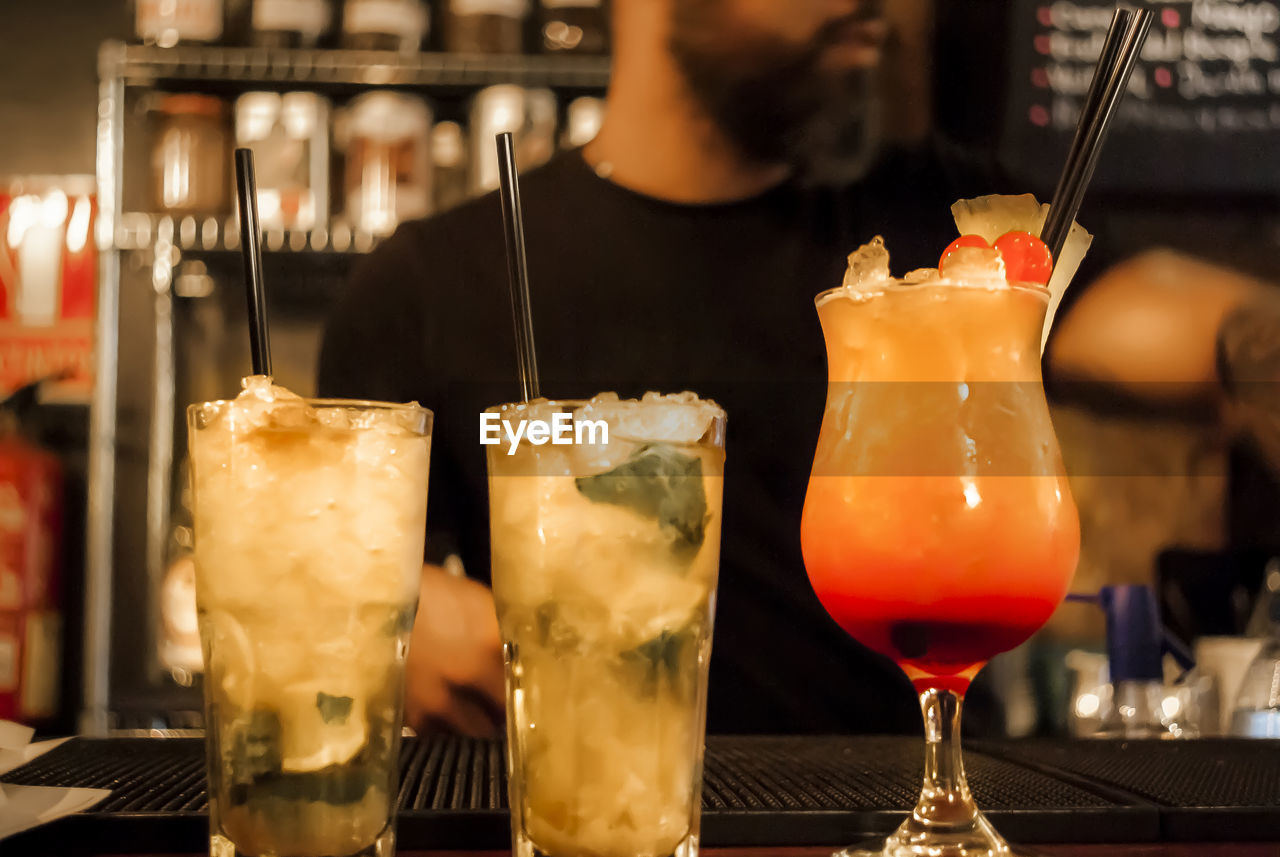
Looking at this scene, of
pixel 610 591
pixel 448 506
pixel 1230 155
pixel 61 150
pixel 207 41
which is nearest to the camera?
pixel 610 591

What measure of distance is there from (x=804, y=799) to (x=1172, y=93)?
2239mm

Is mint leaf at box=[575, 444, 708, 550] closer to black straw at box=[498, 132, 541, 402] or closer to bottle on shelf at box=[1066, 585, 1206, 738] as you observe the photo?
black straw at box=[498, 132, 541, 402]

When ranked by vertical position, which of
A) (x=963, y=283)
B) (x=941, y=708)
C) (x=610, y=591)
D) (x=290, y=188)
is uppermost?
(x=290, y=188)

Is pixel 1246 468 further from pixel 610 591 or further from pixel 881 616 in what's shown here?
pixel 610 591

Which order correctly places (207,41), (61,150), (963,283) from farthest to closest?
(61,150), (207,41), (963,283)

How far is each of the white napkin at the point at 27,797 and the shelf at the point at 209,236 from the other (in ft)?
4.87

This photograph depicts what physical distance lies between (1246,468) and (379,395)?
194 cm

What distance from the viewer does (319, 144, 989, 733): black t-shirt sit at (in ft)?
7.25

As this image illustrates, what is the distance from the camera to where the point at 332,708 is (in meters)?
0.77

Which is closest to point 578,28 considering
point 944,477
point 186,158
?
point 186,158

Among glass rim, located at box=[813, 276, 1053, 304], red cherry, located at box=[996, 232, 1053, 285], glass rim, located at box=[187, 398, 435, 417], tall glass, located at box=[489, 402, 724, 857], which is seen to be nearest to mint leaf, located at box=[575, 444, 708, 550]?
tall glass, located at box=[489, 402, 724, 857]

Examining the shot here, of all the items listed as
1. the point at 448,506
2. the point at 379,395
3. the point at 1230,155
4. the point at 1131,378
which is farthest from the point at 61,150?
the point at 1230,155

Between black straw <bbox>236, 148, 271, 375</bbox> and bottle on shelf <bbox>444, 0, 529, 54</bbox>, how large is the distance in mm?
1575

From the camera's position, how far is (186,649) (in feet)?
7.61
